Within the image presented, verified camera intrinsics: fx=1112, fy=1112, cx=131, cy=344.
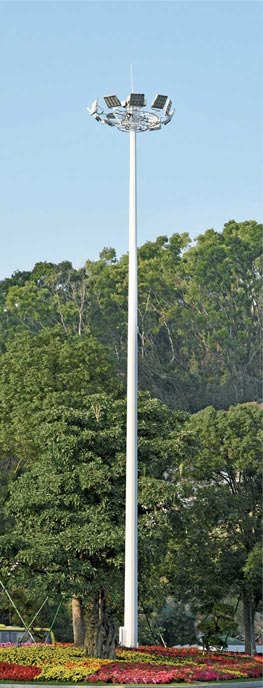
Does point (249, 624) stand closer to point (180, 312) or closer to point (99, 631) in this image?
point (99, 631)

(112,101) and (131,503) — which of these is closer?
(131,503)

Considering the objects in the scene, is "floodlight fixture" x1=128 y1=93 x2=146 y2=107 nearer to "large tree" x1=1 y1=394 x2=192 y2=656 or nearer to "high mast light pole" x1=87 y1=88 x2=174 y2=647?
"high mast light pole" x1=87 y1=88 x2=174 y2=647

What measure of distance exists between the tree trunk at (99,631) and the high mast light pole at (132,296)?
1806 millimetres

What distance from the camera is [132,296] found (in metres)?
23.8

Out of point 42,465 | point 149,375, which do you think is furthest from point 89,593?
point 149,375

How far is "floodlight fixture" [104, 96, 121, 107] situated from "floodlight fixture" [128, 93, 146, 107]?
26 centimetres

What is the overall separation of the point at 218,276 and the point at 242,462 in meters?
43.2

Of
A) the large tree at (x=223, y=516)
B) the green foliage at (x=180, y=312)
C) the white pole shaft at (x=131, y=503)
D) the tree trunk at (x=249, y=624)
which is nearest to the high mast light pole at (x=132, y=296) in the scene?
the white pole shaft at (x=131, y=503)

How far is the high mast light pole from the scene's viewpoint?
2198cm

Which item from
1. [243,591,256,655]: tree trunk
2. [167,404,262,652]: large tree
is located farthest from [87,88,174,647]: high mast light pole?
Result: [243,591,256,655]: tree trunk

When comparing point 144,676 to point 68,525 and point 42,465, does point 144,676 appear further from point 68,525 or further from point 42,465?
point 42,465

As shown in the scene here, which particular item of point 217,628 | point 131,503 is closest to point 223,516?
point 217,628

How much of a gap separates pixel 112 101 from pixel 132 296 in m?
4.21

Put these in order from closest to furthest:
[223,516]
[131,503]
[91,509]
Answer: [131,503]
[91,509]
[223,516]
